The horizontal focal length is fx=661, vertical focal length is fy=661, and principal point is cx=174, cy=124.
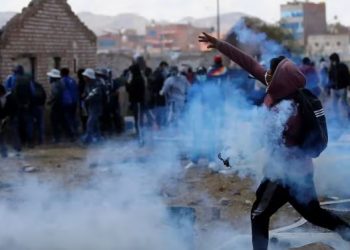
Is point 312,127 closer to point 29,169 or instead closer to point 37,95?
point 29,169

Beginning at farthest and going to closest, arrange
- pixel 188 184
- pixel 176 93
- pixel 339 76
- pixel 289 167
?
pixel 339 76 < pixel 176 93 < pixel 188 184 < pixel 289 167

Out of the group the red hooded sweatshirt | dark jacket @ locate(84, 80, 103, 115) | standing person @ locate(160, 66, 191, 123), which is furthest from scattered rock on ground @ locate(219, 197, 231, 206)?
dark jacket @ locate(84, 80, 103, 115)

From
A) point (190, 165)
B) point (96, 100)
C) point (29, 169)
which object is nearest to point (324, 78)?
point (96, 100)

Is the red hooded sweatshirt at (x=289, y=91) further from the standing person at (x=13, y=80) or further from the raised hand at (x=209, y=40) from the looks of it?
the standing person at (x=13, y=80)

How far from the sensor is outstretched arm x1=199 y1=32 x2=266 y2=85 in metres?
5.01

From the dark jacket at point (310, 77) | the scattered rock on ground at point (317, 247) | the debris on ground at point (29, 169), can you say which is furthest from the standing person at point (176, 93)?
the scattered rock on ground at point (317, 247)

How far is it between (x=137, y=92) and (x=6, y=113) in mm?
2456

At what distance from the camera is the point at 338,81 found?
14109 mm

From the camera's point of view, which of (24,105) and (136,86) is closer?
(136,86)

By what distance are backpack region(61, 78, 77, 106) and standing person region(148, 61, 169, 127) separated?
6.44 feet

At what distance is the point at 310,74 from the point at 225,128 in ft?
14.6

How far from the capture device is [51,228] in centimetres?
553

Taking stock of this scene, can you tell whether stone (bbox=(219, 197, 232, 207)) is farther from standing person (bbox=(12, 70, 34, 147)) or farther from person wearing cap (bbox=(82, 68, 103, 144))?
standing person (bbox=(12, 70, 34, 147))

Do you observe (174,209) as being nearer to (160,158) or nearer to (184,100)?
(160,158)
